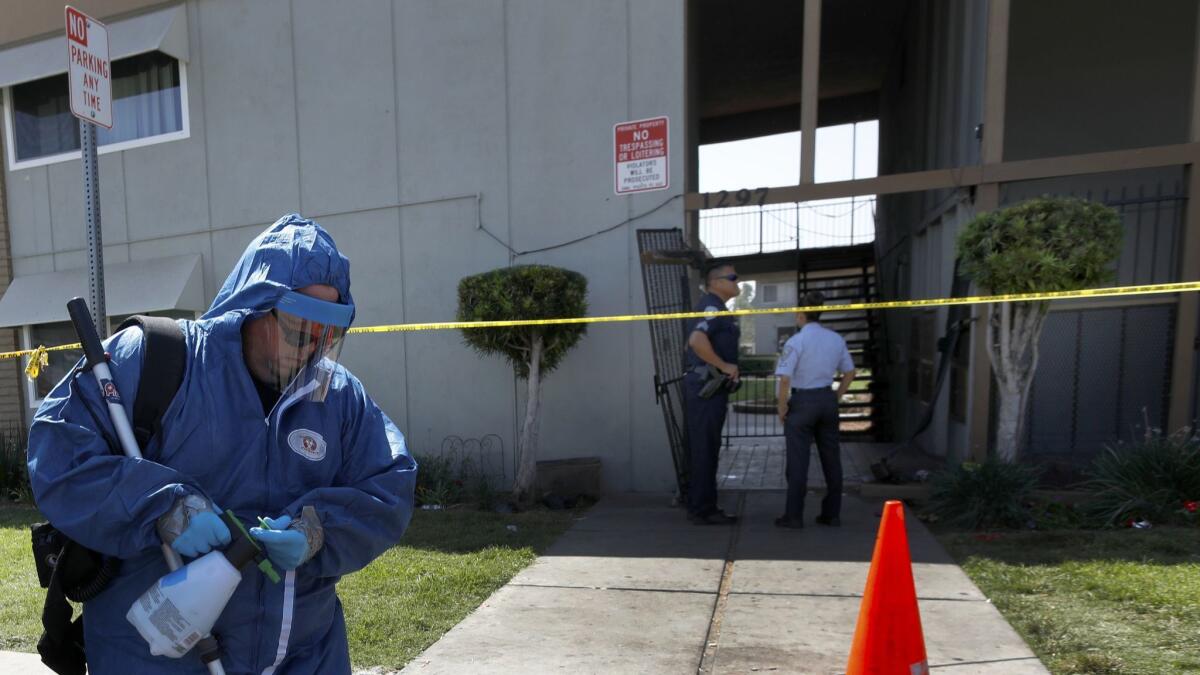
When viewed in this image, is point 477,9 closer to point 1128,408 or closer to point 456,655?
point 456,655

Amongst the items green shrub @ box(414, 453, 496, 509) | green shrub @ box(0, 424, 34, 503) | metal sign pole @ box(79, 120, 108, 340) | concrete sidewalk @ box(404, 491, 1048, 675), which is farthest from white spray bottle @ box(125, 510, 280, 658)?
green shrub @ box(0, 424, 34, 503)

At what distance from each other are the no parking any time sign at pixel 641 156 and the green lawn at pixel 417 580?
3.04 m

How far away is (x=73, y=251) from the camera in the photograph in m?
8.47

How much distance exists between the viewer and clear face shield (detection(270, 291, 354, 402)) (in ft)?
5.36

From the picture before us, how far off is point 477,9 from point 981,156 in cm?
485

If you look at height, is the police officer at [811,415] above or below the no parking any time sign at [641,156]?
below

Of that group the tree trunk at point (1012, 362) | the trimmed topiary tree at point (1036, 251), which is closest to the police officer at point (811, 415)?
the trimmed topiary tree at point (1036, 251)

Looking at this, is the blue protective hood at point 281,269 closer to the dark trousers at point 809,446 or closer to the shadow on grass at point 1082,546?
the dark trousers at point 809,446

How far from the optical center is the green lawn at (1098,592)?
2.86 metres

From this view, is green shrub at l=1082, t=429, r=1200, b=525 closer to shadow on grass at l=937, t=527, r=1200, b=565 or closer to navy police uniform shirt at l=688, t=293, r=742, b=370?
shadow on grass at l=937, t=527, r=1200, b=565

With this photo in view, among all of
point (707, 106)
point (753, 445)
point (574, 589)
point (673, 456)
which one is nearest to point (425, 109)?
point (673, 456)

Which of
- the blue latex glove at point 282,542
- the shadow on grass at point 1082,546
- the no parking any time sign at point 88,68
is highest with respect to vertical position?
the no parking any time sign at point 88,68

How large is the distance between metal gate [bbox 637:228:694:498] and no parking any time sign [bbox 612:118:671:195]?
49 centimetres

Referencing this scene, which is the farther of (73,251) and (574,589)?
(73,251)
